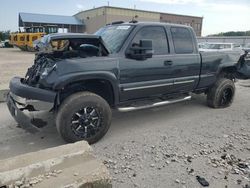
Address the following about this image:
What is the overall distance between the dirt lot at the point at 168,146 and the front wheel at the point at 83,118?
268 millimetres

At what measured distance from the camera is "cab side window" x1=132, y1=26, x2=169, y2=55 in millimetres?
4664

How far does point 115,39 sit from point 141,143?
1.96 metres

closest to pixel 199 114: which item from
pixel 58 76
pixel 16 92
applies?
pixel 58 76

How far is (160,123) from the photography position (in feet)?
16.9

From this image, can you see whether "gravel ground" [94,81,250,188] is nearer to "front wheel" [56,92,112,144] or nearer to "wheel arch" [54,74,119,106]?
"front wheel" [56,92,112,144]

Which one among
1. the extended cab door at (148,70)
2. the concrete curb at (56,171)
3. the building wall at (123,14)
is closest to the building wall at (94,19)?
the building wall at (123,14)

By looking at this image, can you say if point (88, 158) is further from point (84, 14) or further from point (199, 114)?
point (84, 14)

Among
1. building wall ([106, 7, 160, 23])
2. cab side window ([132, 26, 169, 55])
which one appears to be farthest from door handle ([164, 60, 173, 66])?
building wall ([106, 7, 160, 23])

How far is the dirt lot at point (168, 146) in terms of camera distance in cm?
319

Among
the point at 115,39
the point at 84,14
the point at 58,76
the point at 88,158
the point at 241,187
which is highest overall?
the point at 84,14

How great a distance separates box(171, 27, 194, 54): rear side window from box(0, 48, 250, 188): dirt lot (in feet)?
4.81

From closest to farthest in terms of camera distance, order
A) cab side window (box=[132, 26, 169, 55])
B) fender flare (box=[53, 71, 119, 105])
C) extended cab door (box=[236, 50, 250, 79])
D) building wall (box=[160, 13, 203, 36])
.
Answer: fender flare (box=[53, 71, 119, 105]) → cab side window (box=[132, 26, 169, 55]) → extended cab door (box=[236, 50, 250, 79]) → building wall (box=[160, 13, 203, 36])

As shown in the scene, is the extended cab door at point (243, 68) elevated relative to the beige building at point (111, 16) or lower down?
lower down

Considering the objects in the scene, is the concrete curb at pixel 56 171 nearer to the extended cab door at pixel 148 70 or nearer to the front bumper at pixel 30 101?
the front bumper at pixel 30 101
